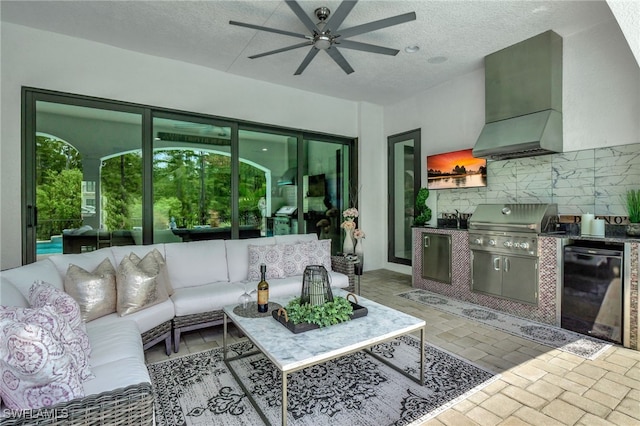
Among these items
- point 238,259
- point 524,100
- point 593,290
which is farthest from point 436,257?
point 238,259

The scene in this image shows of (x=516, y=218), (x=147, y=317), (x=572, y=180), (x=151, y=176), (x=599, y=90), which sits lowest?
(x=147, y=317)

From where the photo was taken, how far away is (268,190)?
205 inches

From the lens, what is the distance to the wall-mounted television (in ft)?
14.8

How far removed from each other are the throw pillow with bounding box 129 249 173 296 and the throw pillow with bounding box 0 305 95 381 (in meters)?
1.31

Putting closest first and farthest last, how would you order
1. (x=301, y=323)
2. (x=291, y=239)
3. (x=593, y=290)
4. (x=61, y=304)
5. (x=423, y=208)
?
(x=61, y=304) → (x=301, y=323) → (x=593, y=290) → (x=291, y=239) → (x=423, y=208)

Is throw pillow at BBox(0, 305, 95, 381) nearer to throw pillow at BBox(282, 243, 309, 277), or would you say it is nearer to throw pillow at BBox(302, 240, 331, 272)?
throw pillow at BBox(282, 243, 309, 277)

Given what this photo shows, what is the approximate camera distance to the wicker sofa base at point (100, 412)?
1.10 metres

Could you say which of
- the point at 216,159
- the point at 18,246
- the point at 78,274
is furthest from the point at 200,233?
the point at 78,274

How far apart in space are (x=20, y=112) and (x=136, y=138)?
1.11 m

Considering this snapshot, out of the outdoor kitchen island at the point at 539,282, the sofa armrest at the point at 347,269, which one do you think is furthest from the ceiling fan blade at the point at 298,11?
the outdoor kitchen island at the point at 539,282

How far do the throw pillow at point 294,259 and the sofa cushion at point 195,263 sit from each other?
0.68 meters

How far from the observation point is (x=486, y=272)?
3920 millimetres

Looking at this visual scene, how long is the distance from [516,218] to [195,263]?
3.71 m

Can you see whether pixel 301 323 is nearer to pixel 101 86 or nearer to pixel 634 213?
pixel 634 213
